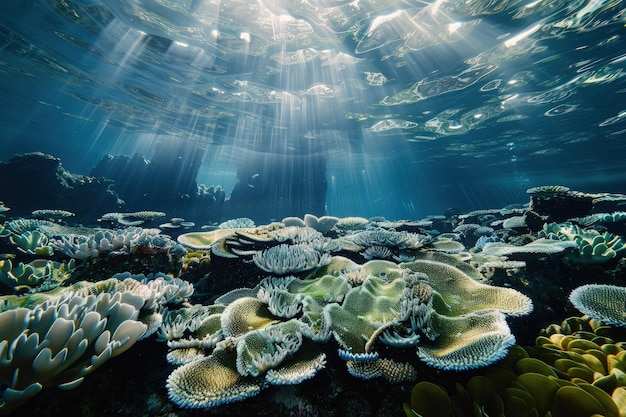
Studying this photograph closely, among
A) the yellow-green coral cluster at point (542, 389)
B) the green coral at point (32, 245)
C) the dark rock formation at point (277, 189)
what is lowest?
the yellow-green coral cluster at point (542, 389)

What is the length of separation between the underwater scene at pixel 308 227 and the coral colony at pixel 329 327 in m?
0.02

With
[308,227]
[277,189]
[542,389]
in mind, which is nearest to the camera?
[542,389]

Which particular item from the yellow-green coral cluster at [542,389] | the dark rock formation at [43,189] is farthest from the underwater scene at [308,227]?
the dark rock formation at [43,189]

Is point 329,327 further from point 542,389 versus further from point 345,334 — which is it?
point 542,389

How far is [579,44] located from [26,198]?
99.4ft

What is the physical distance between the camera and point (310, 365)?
1.86 metres

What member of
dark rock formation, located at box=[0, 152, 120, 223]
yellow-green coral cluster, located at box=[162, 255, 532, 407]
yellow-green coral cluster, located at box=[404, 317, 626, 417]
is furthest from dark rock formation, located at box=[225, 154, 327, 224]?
yellow-green coral cluster, located at box=[404, 317, 626, 417]

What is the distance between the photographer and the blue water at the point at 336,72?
10094 millimetres

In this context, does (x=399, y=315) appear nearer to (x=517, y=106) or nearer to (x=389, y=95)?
(x=389, y=95)

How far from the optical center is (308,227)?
21.0 ft

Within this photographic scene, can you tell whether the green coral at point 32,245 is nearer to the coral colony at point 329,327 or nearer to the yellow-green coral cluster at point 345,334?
the coral colony at point 329,327

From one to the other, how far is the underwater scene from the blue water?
15 cm

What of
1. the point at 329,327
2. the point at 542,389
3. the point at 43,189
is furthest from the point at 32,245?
the point at 43,189

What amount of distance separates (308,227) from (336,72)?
37.6 feet
